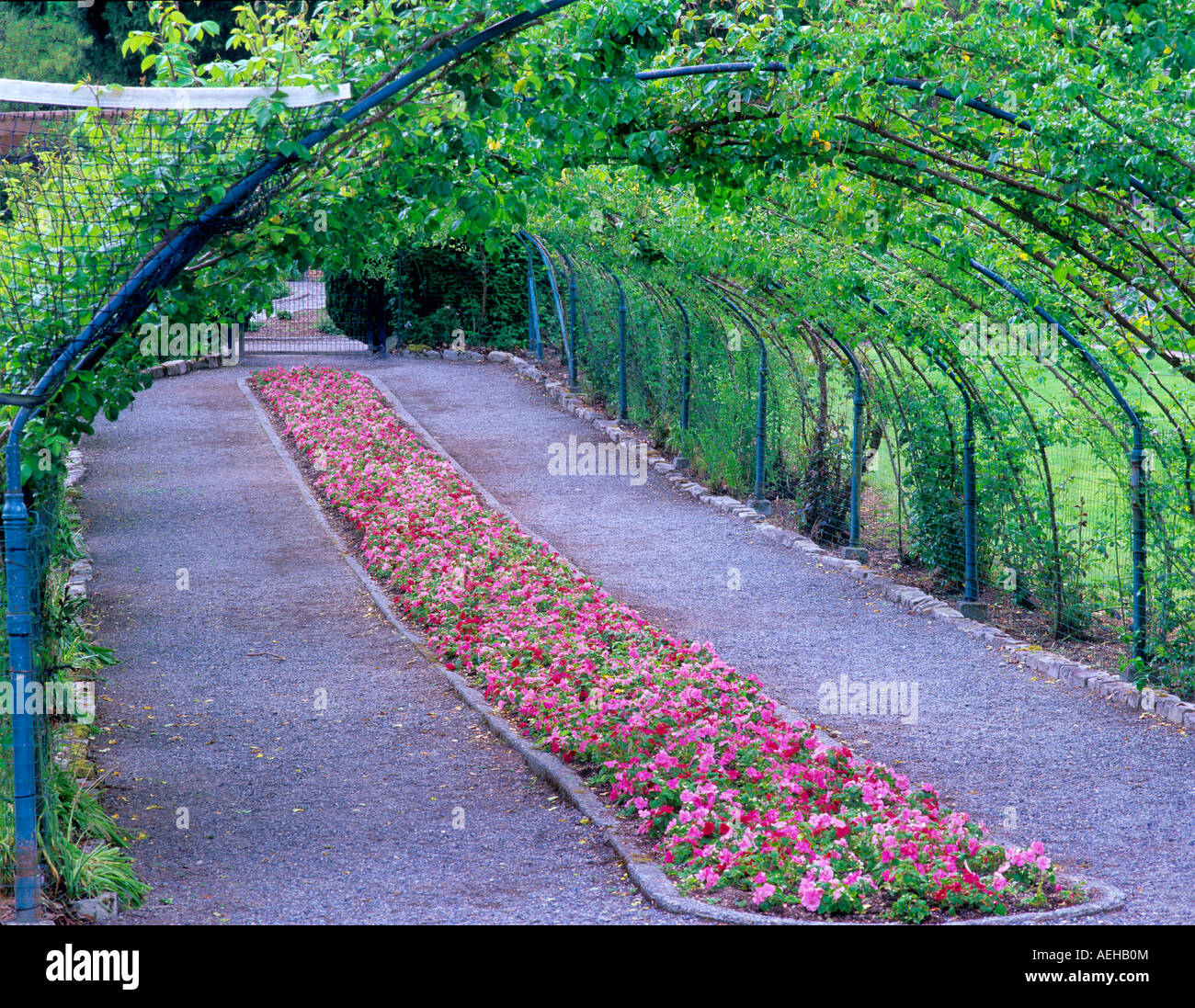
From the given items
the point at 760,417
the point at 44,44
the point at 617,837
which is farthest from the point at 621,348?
the point at 44,44

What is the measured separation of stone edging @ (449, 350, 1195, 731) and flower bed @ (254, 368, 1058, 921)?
2.36 meters

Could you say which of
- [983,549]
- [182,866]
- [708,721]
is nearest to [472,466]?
[983,549]

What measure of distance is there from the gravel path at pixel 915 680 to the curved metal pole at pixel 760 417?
58 centimetres

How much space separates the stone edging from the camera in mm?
8039

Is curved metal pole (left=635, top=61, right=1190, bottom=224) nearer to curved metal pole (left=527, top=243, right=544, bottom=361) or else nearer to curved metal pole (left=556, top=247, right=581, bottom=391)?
curved metal pole (left=556, top=247, right=581, bottom=391)

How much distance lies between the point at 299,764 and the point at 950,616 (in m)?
5.66

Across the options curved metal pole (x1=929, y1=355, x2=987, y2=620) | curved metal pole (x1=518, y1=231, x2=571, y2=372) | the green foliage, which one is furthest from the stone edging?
the green foliage

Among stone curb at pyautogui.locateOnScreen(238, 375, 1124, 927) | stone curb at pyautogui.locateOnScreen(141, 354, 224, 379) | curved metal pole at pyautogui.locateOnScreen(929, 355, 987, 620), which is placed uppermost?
stone curb at pyautogui.locateOnScreen(141, 354, 224, 379)

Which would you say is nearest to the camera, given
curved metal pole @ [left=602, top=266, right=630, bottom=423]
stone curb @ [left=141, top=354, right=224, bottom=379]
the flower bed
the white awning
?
the white awning

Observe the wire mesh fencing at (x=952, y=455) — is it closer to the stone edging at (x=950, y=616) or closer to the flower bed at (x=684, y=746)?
the stone edging at (x=950, y=616)

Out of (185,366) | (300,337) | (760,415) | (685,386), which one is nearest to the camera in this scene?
(760,415)

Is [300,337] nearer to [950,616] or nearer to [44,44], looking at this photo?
[44,44]

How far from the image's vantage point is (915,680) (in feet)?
28.6
